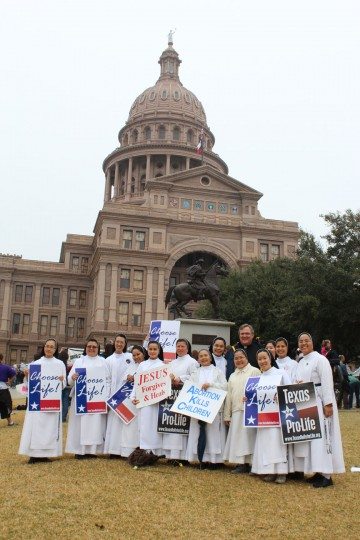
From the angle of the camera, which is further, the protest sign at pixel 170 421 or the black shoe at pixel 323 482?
the protest sign at pixel 170 421

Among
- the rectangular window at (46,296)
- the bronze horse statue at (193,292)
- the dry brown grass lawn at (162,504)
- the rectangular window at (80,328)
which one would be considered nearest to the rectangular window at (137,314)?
the rectangular window at (80,328)

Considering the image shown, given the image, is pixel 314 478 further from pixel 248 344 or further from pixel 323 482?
pixel 248 344

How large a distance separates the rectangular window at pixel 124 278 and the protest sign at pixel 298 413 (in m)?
48.2

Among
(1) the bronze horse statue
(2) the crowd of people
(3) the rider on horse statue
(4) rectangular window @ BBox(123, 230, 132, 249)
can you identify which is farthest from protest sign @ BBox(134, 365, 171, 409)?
(4) rectangular window @ BBox(123, 230, 132, 249)

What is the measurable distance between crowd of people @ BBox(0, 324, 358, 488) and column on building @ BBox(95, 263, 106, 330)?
43.9 meters

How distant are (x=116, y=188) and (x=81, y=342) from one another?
82.2ft

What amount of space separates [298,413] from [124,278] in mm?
48834

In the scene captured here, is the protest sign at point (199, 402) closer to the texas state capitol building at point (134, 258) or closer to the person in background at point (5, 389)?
the person in background at point (5, 389)

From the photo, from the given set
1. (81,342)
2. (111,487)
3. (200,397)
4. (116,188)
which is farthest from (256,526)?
(116,188)

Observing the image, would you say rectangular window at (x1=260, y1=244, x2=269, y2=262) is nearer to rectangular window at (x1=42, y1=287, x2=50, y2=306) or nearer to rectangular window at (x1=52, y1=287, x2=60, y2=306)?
rectangular window at (x1=52, y1=287, x2=60, y2=306)

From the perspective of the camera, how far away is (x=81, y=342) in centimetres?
6525

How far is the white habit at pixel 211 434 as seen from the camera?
9820 mm

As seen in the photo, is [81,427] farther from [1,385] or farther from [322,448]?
[1,385]

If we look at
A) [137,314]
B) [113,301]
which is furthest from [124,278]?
[137,314]
